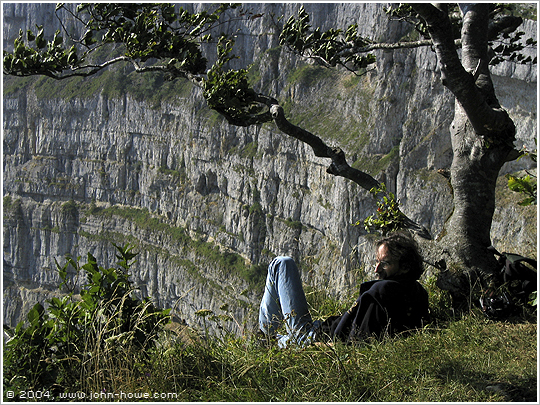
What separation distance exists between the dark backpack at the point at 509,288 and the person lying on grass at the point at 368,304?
A: 0.57m

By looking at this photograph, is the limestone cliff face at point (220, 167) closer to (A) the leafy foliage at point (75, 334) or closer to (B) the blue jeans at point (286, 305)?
(B) the blue jeans at point (286, 305)

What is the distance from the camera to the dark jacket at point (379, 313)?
3.48 m

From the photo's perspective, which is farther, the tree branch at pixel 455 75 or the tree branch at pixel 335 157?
the tree branch at pixel 335 157

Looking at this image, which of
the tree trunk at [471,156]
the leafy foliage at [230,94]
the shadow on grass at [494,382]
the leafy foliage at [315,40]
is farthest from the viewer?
the leafy foliage at [315,40]

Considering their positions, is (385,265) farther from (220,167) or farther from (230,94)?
(220,167)

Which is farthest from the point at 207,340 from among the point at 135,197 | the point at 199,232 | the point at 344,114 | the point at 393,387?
the point at 135,197

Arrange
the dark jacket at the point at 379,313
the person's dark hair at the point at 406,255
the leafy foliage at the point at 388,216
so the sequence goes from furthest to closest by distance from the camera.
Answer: the leafy foliage at the point at 388,216 < the person's dark hair at the point at 406,255 < the dark jacket at the point at 379,313

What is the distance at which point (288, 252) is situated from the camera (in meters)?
63.9

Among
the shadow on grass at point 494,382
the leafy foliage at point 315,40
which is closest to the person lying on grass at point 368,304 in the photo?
the shadow on grass at point 494,382

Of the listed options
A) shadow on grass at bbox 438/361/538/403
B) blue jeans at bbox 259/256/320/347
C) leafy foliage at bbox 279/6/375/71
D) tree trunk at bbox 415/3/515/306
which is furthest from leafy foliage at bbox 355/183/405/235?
leafy foliage at bbox 279/6/375/71

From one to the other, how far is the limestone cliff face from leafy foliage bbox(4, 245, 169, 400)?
3034 cm

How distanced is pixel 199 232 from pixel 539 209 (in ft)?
241

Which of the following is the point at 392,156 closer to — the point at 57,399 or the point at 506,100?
the point at 506,100

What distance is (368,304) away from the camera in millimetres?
3523
